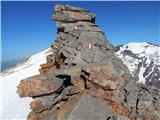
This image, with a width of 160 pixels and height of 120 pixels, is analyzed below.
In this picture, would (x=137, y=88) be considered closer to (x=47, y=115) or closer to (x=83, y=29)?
(x=47, y=115)

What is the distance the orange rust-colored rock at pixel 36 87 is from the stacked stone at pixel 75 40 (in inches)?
203

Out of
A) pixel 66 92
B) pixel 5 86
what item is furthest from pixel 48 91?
pixel 5 86

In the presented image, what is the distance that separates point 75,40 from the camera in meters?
34.1

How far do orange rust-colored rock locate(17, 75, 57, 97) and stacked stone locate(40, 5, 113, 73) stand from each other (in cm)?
517

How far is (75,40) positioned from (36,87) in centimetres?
1001

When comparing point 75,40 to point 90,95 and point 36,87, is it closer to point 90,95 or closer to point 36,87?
point 36,87

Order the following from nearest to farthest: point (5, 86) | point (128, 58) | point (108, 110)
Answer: point (108, 110) < point (5, 86) < point (128, 58)

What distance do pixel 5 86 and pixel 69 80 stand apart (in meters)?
70.2

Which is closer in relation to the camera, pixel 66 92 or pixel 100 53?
pixel 66 92

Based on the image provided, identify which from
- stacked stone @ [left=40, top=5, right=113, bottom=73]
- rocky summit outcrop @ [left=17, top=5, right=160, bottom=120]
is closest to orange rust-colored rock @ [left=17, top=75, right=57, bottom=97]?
rocky summit outcrop @ [left=17, top=5, right=160, bottom=120]

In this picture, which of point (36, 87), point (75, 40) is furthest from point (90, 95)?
point (75, 40)

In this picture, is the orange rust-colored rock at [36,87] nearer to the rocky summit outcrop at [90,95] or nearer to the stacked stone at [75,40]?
the rocky summit outcrop at [90,95]

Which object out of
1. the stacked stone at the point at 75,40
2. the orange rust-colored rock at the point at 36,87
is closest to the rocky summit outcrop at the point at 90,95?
the orange rust-colored rock at the point at 36,87

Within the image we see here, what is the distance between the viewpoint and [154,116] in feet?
84.0
